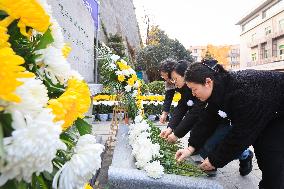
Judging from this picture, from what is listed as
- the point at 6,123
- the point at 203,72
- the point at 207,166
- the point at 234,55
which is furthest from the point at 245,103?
the point at 234,55

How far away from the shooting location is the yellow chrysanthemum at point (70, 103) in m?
0.88

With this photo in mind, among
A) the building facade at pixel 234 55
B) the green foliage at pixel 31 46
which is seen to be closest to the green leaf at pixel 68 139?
the green foliage at pixel 31 46

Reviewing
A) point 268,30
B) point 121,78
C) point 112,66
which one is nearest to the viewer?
point 121,78

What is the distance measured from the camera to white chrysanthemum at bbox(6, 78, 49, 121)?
718 mm

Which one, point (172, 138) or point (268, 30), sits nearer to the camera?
point (172, 138)

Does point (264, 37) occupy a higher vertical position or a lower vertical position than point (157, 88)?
higher

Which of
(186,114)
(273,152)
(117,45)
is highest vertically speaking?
(117,45)

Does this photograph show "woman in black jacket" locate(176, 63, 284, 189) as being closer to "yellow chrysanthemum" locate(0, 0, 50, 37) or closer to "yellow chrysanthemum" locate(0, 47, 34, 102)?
"yellow chrysanthemum" locate(0, 0, 50, 37)

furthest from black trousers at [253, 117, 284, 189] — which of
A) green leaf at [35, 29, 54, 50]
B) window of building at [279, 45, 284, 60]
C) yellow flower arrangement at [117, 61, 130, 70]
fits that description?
window of building at [279, 45, 284, 60]

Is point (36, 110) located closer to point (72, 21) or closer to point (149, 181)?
point (149, 181)

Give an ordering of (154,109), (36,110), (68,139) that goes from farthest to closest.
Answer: (154,109) → (68,139) → (36,110)

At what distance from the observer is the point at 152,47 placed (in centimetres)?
2497

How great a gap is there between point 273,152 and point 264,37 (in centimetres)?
5438

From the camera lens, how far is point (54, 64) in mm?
1043
